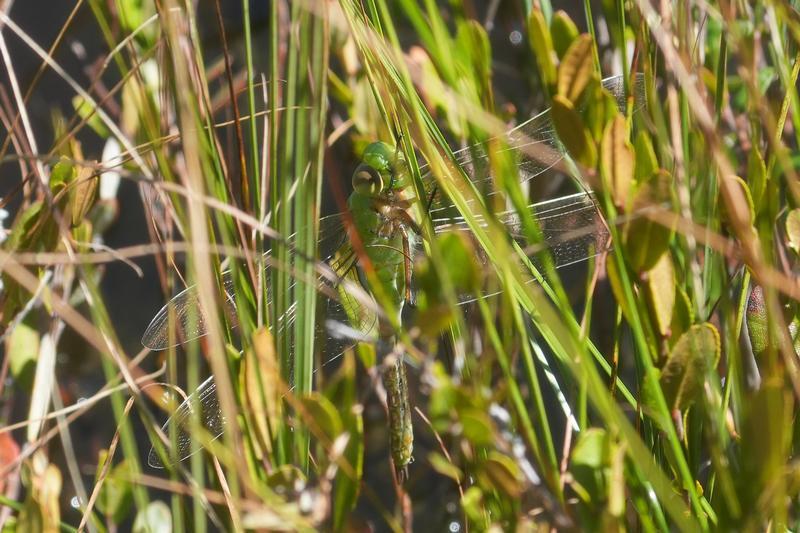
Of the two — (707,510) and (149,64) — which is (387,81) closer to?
(707,510)

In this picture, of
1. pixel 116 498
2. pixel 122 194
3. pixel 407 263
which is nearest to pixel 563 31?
pixel 407 263

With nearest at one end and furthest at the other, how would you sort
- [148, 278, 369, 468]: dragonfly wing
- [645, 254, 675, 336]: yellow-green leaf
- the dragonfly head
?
[645, 254, 675, 336]: yellow-green leaf → [148, 278, 369, 468]: dragonfly wing → the dragonfly head

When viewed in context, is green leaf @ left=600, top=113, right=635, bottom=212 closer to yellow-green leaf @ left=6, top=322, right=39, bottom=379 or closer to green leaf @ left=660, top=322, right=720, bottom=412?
green leaf @ left=660, top=322, right=720, bottom=412

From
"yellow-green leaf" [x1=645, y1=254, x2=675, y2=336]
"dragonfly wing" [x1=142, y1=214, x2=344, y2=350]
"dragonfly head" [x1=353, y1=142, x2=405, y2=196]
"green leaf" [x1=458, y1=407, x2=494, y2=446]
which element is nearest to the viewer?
"green leaf" [x1=458, y1=407, x2=494, y2=446]

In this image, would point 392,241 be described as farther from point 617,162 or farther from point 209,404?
point 617,162

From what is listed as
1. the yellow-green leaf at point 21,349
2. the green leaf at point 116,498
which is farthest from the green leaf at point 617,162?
the yellow-green leaf at point 21,349

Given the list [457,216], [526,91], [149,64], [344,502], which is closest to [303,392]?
[344,502]

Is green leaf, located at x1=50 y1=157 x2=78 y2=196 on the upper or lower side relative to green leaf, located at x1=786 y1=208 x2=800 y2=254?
upper

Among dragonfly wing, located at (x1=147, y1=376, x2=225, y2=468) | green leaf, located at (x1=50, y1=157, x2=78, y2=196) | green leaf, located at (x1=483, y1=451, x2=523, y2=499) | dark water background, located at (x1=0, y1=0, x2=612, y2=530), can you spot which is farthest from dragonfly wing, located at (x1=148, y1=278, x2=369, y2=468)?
dark water background, located at (x1=0, y1=0, x2=612, y2=530)
